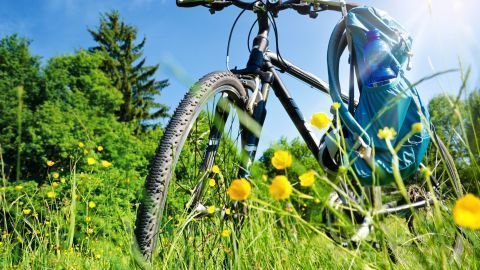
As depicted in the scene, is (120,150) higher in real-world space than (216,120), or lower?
higher

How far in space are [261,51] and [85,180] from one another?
117 centimetres

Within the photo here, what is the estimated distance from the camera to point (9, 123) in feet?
70.5

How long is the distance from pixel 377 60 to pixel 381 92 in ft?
0.58

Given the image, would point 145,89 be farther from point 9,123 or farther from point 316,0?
point 316,0

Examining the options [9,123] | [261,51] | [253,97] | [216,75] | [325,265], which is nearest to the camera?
[325,265]

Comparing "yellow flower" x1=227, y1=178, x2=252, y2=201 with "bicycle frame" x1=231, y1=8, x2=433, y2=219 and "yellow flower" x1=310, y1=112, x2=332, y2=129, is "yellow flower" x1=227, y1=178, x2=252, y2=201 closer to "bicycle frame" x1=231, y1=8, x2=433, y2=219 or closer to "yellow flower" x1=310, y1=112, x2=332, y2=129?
"yellow flower" x1=310, y1=112, x2=332, y2=129

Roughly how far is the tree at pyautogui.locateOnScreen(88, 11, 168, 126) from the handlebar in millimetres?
26914

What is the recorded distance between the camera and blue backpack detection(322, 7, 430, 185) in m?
1.86

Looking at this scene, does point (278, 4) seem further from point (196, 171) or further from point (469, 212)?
point (469, 212)

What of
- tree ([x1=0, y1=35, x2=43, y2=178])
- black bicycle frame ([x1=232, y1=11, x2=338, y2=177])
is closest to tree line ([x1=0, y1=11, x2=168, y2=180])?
tree ([x1=0, y1=35, x2=43, y2=178])

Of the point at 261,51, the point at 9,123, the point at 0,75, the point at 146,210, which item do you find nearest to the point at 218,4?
the point at 261,51

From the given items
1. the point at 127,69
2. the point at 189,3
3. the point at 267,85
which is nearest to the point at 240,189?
the point at 267,85

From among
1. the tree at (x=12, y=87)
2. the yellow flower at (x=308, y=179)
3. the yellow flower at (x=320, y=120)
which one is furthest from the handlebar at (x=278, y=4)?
the tree at (x=12, y=87)

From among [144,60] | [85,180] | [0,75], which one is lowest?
[85,180]
